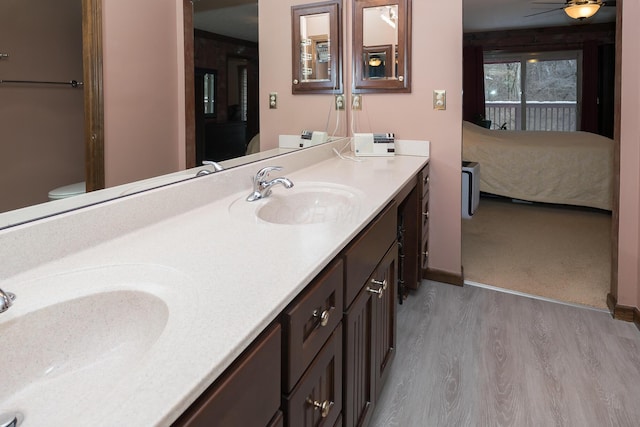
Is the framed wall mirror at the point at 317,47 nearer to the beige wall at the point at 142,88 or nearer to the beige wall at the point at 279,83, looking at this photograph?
the beige wall at the point at 279,83

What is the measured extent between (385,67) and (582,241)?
2252 mm

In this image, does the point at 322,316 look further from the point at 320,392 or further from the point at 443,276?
the point at 443,276

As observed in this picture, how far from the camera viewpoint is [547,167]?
4.58 meters

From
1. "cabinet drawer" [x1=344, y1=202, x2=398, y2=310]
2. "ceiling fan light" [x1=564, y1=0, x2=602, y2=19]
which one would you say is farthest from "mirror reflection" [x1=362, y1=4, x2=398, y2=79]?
"ceiling fan light" [x1=564, y1=0, x2=602, y2=19]

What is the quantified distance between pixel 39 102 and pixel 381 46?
2293 millimetres

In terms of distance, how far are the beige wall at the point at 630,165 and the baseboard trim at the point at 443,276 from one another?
0.83 m

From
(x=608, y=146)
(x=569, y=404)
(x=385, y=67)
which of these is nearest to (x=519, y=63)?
(x=608, y=146)

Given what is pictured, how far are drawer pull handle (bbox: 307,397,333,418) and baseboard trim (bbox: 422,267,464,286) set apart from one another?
184 cm

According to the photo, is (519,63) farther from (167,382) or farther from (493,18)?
(167,382)

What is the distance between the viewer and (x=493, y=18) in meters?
6.46

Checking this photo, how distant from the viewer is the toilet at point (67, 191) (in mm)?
871

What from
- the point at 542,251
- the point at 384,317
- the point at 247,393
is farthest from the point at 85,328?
the point at 542,251

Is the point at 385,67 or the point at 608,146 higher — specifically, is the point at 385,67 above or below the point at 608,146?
above

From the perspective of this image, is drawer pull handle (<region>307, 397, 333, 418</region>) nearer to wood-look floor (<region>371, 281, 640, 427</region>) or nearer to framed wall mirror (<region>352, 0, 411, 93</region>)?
wood-look floor (<region>371, 281, 640, 427</region>)
